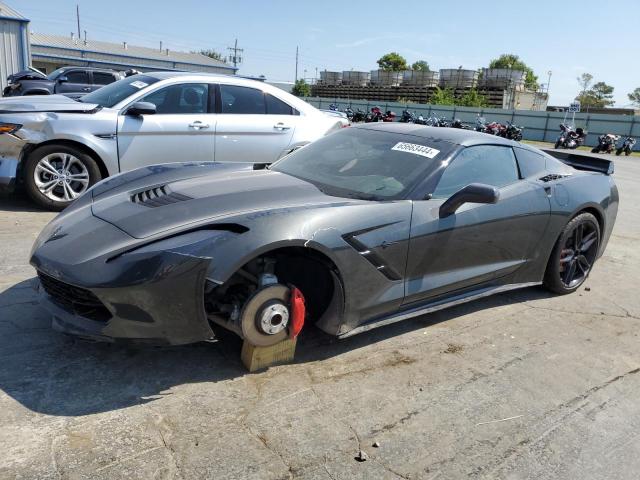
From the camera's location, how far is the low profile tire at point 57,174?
5621mm

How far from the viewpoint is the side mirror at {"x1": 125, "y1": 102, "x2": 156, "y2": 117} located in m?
5.84

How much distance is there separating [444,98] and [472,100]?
2589mm

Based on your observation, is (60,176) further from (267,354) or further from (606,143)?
(606,143)

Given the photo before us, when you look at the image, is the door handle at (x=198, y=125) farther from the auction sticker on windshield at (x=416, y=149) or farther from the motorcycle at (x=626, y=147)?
the motorcycle at (x=626, y=147)

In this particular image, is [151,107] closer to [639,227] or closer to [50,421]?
[50,421]

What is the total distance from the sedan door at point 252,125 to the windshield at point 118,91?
Result: 0.92m

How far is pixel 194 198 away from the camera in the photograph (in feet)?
9.98

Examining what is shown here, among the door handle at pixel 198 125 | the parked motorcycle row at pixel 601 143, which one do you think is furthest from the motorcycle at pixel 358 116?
the door handle at pixel 198 125

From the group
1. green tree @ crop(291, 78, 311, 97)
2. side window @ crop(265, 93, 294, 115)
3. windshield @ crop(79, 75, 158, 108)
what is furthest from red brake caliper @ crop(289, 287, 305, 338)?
green tree @ crop(291, 78, 311, 97)

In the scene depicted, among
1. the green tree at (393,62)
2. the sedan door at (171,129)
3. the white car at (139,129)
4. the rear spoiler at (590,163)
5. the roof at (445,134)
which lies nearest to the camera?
the roof at (445,134)

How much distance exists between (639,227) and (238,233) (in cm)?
707

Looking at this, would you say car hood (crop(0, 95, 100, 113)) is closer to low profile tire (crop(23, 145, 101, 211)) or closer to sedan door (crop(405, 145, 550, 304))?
low profile tire (crop(23, 145, 101, 211))

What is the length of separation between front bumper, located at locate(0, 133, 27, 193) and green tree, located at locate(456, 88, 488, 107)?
159ft

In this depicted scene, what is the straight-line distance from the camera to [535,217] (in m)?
4.07
